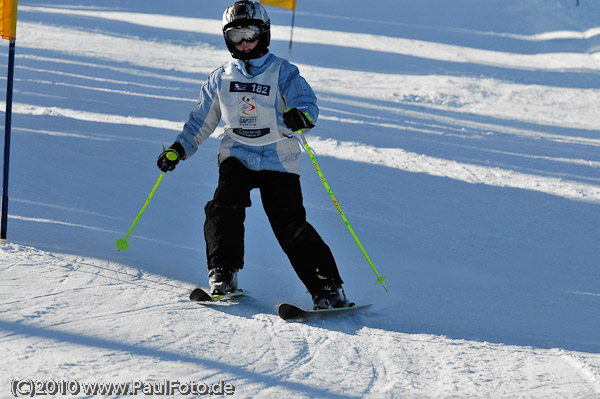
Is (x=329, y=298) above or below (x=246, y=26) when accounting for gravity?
below

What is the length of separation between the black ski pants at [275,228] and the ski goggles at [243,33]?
2.11 feet

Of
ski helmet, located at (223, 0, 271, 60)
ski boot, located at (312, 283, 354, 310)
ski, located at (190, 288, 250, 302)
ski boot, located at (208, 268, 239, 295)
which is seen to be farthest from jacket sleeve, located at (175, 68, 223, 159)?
ski boot, located at (312, 283, 354, 310)

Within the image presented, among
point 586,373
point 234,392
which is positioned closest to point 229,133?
point 234,392

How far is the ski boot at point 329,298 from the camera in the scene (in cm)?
363

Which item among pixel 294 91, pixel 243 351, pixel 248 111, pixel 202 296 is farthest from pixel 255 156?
pixel 243 351

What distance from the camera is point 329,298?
3639 mm

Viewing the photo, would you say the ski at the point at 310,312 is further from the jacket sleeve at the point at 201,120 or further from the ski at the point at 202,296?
the jacket sleeve at the point at 201,120

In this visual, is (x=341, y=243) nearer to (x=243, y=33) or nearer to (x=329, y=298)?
(x=329, y=298)

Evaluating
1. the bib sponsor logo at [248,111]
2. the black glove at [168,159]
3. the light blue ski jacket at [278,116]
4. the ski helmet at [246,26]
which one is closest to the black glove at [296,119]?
the light blue ski jacket at [278,116]

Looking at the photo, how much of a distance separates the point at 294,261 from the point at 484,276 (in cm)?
141

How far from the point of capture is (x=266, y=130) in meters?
3.89

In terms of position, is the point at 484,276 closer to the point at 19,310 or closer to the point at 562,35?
the point at 19,310

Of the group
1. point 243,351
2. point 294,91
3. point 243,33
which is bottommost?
point 243,351

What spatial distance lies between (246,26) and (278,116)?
49 centimetres
